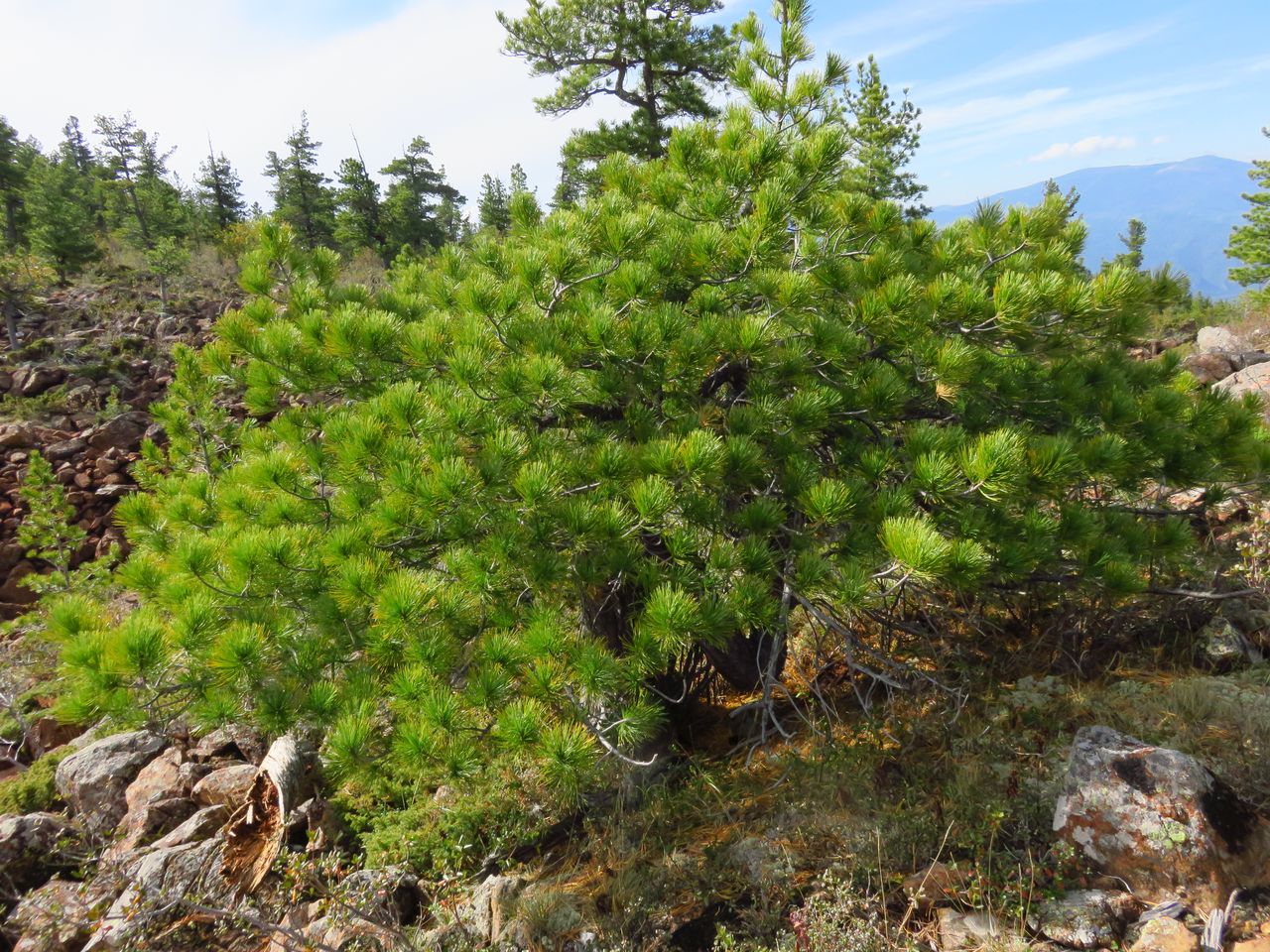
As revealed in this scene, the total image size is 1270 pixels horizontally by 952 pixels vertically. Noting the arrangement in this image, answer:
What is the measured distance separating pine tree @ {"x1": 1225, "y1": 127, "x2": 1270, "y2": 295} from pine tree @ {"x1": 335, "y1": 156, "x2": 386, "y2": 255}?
30046 mm

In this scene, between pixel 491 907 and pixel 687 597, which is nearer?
pixel 687 597

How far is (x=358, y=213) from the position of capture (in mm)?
24859

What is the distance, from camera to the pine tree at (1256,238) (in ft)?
76.7

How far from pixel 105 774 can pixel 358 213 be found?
2407cm

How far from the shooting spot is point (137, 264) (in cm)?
2052

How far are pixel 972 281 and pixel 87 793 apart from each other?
6.09 metres

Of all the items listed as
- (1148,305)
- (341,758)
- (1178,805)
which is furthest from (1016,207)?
(341,758)

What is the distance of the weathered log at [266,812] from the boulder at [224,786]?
0.65 ft

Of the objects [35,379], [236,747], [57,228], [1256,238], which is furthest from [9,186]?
[1256,238]

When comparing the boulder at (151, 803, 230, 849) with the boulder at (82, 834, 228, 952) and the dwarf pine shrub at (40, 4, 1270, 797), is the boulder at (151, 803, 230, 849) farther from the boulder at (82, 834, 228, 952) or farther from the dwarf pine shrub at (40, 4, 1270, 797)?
the dwarf pine shrub at (40, 4, 1270, 797)

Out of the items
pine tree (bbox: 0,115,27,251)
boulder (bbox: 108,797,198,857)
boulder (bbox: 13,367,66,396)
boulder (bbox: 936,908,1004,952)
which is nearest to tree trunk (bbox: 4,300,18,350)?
boulder (bbox: 13,367,66,396)

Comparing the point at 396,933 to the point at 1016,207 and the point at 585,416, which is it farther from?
the point at 1016,207

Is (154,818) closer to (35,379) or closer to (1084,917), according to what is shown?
(1084,917)

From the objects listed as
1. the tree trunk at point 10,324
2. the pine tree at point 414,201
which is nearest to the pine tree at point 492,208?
the pine tree at point 414,201
